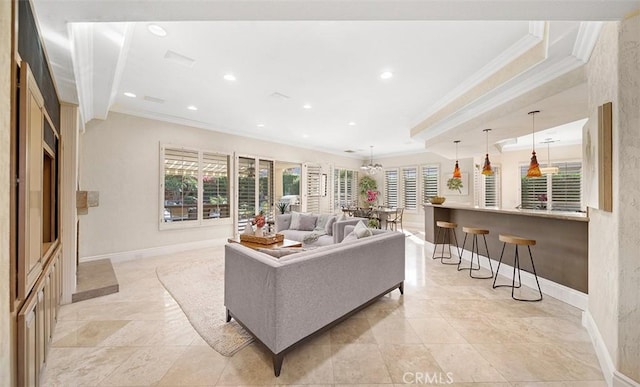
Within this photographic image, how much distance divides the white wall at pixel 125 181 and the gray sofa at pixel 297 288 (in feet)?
11.8

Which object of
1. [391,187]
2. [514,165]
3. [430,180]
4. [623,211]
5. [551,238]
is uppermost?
[514,165]

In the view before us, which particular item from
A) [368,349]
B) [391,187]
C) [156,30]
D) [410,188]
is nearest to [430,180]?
[410,188]

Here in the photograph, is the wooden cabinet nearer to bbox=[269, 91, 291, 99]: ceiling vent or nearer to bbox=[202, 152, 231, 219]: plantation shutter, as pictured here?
bbox=[269, 91, 291, 99]: ceiling vent

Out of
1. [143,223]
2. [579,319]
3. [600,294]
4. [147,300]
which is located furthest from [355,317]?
[143,223]

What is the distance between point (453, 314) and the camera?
2.83m

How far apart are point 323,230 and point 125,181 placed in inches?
156

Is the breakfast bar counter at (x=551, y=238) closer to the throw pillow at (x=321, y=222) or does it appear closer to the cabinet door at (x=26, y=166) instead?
the throw pillow at (x=321, y=222)

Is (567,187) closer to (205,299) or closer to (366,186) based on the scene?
(366,186)

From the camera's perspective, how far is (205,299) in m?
3.14

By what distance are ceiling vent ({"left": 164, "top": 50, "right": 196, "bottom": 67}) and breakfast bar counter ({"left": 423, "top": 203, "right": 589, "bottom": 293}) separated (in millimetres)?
4841

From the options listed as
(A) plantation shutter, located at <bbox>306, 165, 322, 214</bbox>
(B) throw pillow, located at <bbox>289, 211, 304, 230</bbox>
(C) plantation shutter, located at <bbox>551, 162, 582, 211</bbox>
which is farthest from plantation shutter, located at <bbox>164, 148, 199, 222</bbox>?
(C) plantation shutter, located at <bbox>551, 162, 582, 211</bbox>

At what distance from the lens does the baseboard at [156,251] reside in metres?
4.67

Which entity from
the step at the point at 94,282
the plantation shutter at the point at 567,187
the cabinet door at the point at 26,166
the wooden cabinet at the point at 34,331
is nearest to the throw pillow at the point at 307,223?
the step at the point at 94,282

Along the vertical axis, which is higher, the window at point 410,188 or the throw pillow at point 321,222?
the window at point 410,188
